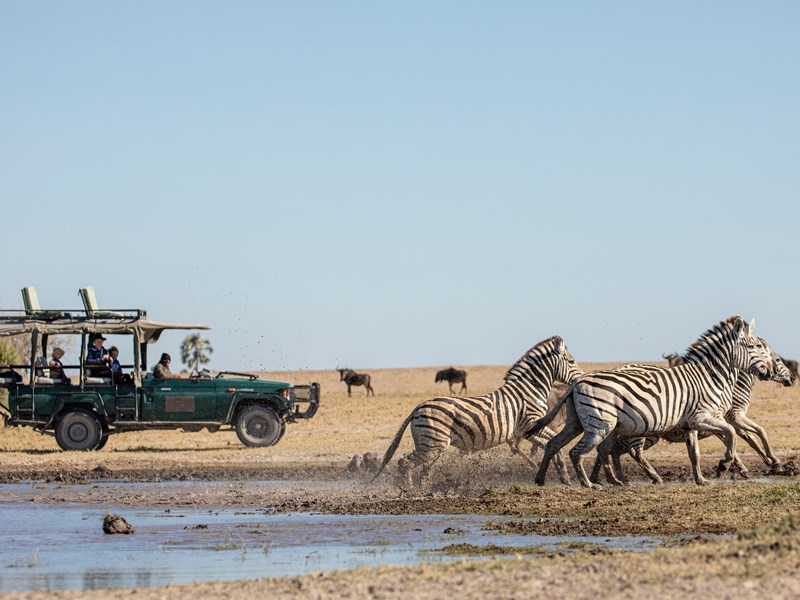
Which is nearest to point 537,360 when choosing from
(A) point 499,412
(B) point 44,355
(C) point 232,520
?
(A) point 499,412

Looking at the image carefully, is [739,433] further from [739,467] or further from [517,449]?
[517,449]

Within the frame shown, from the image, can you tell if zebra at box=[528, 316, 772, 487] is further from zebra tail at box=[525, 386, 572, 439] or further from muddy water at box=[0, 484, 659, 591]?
muddy water at box=[0, 484, 659, 591]

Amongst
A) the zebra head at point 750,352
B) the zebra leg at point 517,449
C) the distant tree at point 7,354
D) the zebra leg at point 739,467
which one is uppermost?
the distant tree at point 7,354

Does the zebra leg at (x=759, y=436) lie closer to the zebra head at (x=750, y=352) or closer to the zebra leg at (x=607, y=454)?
the zebra head at (x=750, y=352)

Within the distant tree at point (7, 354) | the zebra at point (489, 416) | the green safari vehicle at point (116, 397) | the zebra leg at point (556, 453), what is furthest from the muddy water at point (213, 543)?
the distant tree at point (7, 354)

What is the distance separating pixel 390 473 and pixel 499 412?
2.44 m

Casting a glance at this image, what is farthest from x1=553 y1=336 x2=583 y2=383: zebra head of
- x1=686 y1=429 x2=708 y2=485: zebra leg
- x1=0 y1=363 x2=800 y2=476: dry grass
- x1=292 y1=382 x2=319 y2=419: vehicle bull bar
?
x1=292 y1=382 x2=319 y2=419: vehicle bull bar

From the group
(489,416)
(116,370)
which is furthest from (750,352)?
(116,370)

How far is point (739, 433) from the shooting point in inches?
728

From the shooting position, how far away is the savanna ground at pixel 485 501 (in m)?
8.47

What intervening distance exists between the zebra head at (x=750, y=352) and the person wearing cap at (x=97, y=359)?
12.0 meters

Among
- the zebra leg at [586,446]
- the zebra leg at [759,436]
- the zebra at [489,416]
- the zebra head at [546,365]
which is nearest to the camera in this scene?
the zebra leg at [586,446]

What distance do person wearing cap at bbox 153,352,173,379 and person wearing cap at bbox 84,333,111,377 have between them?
0.85 metres

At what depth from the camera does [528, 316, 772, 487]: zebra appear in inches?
625
